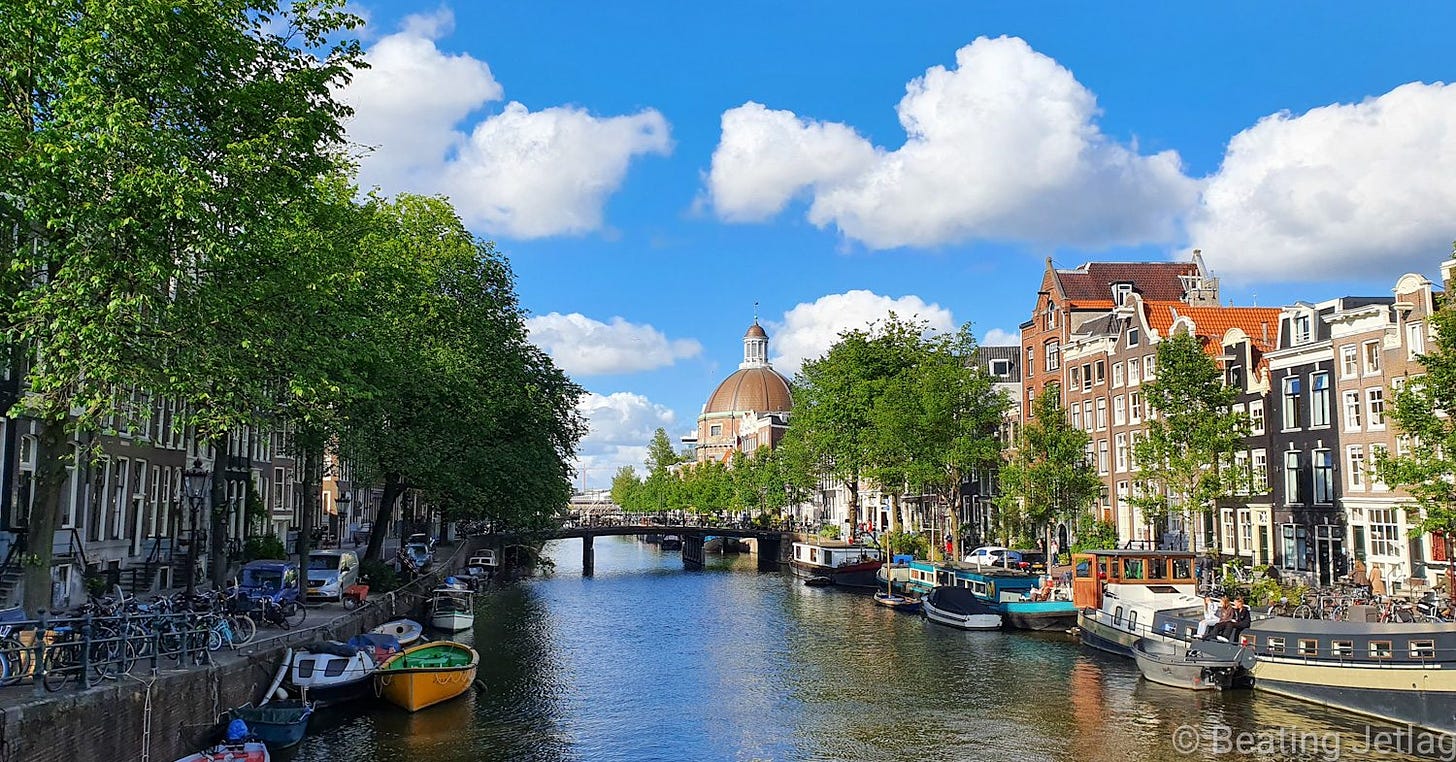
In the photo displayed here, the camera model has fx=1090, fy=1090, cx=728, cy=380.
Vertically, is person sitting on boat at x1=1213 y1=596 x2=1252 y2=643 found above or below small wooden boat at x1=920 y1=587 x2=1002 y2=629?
above

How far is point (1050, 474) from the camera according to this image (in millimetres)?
67812

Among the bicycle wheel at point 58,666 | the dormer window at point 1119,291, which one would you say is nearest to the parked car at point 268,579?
the bicycle wheel at point 58,666

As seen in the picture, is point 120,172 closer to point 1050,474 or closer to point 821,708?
point 821,708

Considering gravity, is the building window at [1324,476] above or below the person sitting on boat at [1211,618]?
above

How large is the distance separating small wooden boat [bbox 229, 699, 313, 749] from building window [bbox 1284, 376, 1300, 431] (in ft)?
160

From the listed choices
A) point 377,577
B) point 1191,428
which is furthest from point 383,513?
point 1191,428

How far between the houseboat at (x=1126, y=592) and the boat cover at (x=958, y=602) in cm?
438

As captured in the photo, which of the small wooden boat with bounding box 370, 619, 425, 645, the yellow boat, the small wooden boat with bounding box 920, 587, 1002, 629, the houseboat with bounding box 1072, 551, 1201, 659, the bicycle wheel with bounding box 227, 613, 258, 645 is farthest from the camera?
the small wooden boat with bounding box 920, 587, 1002, 629

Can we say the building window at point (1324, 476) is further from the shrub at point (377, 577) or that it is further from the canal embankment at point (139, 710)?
the canal embankment at point (139, 710)

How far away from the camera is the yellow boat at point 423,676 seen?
1277 inches

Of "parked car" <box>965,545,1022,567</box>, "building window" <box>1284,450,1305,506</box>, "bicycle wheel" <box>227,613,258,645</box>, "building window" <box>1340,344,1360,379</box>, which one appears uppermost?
"building window" <box>1340,344,1360,379</box>

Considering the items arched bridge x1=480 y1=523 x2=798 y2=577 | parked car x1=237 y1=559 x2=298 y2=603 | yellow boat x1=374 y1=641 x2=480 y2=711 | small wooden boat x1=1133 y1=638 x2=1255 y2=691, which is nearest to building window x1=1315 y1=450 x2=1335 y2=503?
small wooden boat x1=1133 y1=638 x2=1255 y2=691

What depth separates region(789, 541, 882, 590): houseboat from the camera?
3063 inches

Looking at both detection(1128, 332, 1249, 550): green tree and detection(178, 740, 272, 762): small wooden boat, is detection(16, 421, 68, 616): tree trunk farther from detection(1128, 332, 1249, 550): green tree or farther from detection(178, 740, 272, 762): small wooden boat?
detection(1128, 332, 1249, 550): green tree
